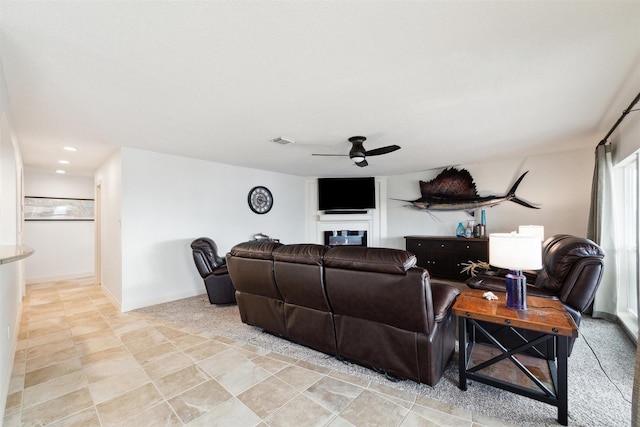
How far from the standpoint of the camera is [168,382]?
2.16 m

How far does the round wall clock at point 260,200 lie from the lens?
19.1ft

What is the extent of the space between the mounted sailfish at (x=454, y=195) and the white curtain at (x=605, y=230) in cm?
152

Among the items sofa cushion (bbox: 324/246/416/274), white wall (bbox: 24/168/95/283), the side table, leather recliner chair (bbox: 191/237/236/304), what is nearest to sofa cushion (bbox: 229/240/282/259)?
sofa cushion (bbox: 324/246/416/274)

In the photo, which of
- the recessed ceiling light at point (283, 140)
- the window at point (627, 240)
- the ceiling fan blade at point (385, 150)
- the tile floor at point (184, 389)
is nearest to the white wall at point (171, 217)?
the tile floor at point (184, 389)

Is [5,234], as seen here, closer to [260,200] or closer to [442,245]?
[260,200]

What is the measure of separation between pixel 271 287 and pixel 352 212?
4477 millimetres

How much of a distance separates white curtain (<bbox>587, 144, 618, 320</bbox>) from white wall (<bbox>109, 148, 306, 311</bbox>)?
5540mm

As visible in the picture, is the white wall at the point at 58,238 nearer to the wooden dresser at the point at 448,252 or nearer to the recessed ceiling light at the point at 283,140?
the recessed ceiling light at the point at 283,140

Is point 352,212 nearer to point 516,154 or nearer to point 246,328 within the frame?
point 516,154

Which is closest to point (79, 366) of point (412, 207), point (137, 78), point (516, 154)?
point (137, 78)

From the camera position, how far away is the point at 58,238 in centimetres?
599

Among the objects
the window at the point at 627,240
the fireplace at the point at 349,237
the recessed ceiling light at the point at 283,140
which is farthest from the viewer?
the fireplace at the point at 349,237

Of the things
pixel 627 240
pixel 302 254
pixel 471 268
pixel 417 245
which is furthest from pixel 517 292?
pixel 417 245

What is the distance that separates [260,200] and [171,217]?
191cm
